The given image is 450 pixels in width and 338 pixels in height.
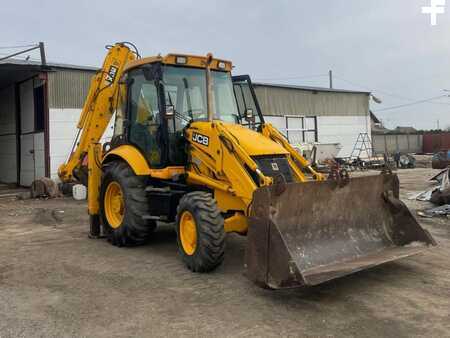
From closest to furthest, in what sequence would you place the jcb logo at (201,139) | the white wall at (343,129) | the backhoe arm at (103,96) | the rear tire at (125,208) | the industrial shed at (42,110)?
the jcb logo at (201,139), the rear tire at (125,208), the backhoe arm at (103,96), the industrial shed at (42,110), the white wall at (343,129)

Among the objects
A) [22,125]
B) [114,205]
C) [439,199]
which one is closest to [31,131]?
[22,125]

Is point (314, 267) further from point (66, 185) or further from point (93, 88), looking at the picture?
point (66, 185)

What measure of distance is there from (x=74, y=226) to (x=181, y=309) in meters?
5.81

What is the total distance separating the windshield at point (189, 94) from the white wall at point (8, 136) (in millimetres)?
14641

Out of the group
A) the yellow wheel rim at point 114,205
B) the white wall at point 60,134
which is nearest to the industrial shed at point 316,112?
the white wall at point 60,134

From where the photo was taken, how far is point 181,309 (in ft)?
15.9

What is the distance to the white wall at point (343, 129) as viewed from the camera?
29.6 metres

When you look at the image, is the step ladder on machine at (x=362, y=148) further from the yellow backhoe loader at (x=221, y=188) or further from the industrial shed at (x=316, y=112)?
the yellow backhoe loader at (x=221, y=188)

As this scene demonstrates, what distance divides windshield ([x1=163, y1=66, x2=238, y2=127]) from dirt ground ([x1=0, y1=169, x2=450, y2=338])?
208 centimetres

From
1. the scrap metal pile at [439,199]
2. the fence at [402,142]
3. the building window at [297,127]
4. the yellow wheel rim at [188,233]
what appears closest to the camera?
the yellow wheel rim at [188,233]

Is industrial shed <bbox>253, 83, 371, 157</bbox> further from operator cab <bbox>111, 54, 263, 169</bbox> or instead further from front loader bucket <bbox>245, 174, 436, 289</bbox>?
front loader bucket <bbox>245, 174, 436, 289</bbox>

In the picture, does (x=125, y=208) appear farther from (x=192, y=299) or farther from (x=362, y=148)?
(x=362, y=148)

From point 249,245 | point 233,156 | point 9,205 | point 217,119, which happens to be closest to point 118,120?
point 217,119

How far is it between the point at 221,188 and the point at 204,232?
0.76 m
